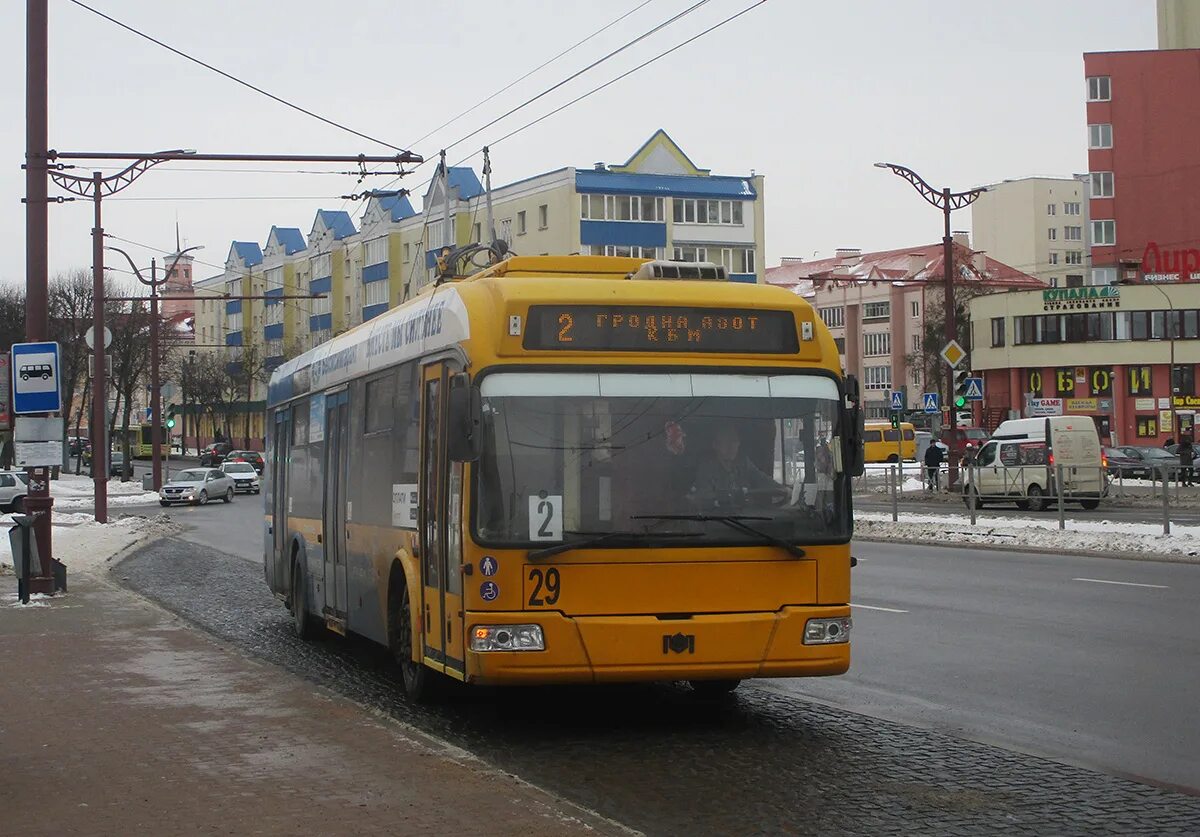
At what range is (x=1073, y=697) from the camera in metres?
11.2

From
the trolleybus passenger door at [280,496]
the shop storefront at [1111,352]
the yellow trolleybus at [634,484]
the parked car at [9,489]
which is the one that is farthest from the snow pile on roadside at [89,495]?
the yellow trolleybus at [634,484]

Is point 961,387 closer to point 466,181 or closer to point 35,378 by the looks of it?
point 35,378

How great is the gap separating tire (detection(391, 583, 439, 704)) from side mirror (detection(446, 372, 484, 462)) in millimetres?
1929

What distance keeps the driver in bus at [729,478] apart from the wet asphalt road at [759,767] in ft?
4.63

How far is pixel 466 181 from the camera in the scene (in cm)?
10188

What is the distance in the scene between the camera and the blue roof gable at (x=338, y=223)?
117 metres

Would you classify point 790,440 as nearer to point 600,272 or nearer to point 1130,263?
point 600,272

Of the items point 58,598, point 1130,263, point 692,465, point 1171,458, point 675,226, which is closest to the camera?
point 692,465

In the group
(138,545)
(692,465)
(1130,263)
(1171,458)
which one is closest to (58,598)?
(692,465)

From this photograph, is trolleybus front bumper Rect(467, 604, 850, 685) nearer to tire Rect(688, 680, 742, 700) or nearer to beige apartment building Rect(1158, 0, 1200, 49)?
tire Rect(688, 680, 742, 700)

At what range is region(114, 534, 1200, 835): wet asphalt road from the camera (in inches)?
295

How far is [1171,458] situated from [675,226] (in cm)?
3732

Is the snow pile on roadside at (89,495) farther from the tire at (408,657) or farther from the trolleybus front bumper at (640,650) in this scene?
the trolleybus front bumper at (640,650)

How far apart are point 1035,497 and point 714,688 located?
25515mm
